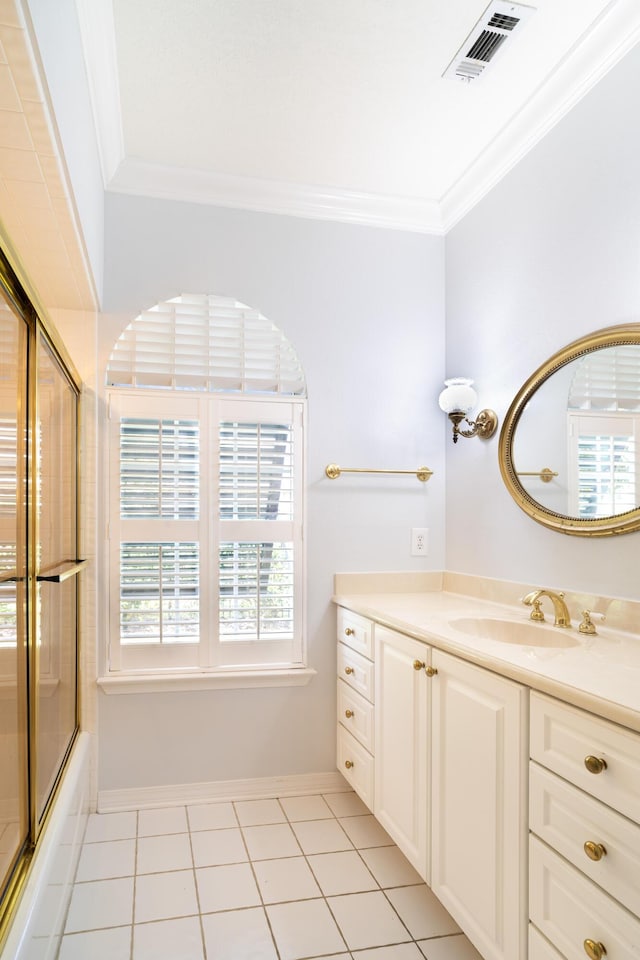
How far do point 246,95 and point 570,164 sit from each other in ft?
3.62

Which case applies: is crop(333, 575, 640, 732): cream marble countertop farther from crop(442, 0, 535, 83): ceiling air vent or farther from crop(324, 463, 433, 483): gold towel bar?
crop(442, 0, 535, 83): ceiling air vent

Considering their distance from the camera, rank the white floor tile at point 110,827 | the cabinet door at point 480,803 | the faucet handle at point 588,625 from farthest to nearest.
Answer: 1. the white floor tile at point 110,827
2. the faucet handle at point 588,625
3. the cabinet door at point 480,803

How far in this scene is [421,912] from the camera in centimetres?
197

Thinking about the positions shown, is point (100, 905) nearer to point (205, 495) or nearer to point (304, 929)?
point (304, 929)

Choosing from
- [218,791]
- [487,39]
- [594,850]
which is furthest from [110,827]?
[487,39]

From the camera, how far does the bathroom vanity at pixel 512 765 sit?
3.86ft

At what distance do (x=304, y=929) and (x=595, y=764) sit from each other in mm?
1183

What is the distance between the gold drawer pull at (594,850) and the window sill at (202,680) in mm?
1674

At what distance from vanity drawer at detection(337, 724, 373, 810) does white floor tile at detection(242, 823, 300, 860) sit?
11.8 inches

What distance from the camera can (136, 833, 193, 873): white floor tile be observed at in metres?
2.21

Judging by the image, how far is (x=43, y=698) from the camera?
5.41 feet

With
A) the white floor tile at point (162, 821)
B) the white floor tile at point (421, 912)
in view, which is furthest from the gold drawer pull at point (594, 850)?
the white floor tile at point (162, 821)

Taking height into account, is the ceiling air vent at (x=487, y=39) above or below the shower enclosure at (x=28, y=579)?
above

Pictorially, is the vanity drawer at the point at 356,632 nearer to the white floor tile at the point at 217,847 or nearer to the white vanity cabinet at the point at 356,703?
the white vanity cabinet at the point at 356,703
